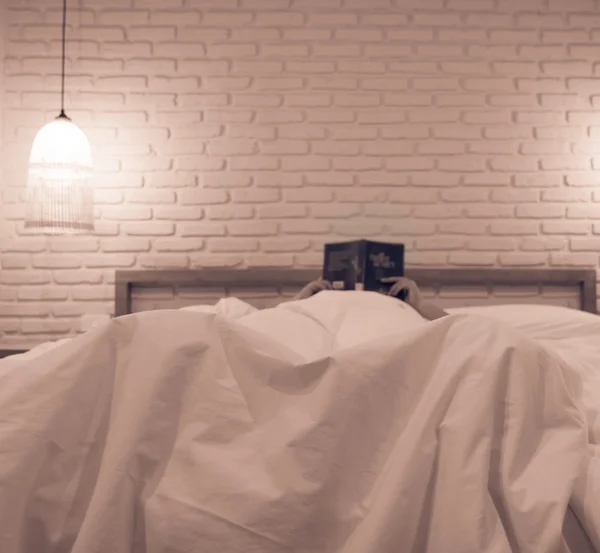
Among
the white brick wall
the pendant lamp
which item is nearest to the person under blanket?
the white brick wall

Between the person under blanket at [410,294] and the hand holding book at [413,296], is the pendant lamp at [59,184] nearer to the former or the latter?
the person under blanket at [410,294]

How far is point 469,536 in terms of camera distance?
565 millimetres

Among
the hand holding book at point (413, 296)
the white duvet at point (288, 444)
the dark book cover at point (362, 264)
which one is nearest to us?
the white duvet at point (288, 444)

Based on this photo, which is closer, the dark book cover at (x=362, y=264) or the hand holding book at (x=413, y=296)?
the hand holding book at (x=413, y=296)

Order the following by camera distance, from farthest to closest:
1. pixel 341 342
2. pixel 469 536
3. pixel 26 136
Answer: pixel 26 136 < pixel 341 342 < pixel 469 536

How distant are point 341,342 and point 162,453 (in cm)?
52

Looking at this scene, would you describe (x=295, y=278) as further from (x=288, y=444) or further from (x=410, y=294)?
(x=288, y=444)

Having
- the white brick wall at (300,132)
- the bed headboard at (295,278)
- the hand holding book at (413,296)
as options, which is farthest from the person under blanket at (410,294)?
the white brick wall at (300,132)

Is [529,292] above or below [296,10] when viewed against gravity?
below

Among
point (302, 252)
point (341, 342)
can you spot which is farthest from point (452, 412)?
point (302, 252)

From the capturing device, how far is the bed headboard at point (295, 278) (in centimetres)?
268

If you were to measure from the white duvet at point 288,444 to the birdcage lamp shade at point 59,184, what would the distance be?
180 cm

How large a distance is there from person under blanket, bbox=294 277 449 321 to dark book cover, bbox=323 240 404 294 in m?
0.04

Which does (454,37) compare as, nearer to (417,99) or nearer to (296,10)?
(417,99)
